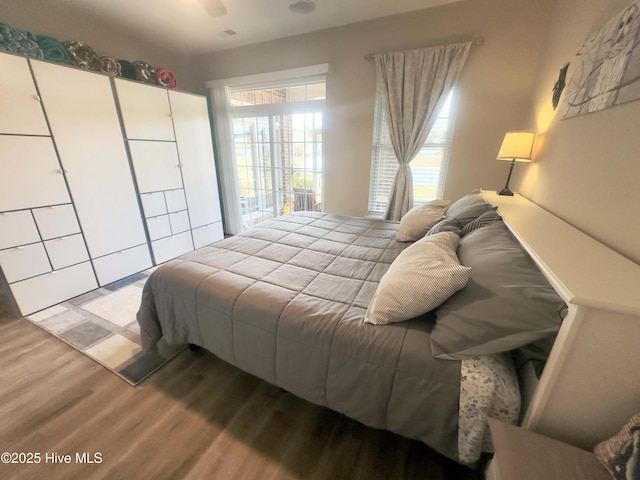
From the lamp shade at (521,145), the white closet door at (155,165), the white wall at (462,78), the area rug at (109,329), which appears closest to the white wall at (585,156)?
the lamp shade at (521,145)

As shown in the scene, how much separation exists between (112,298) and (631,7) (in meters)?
3.95

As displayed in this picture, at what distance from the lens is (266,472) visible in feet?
3.59

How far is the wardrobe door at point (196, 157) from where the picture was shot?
122 inches

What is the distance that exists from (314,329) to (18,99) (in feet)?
9.39

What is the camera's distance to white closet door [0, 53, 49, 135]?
72.6 inches

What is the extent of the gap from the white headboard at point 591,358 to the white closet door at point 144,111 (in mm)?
3540

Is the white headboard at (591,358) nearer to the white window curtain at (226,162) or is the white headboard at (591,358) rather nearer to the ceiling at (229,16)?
the ceiling at (229,16)

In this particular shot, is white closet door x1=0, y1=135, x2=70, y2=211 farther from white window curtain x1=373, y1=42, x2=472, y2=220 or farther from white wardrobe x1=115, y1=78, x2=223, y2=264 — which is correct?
white window curtain x1=373, y1=42, x2=472, y2=220

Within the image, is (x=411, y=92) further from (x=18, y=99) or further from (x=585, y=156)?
(x=18, y=99)

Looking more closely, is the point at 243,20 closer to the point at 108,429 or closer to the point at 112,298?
the point at 112,298

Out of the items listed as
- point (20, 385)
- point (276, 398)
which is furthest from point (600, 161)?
point (20, 385)

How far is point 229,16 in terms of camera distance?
2512 millimetres

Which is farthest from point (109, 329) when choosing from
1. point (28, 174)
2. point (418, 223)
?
point (418, 223)

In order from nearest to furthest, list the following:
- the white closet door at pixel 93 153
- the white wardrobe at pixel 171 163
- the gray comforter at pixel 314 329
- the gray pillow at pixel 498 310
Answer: the gray pillow at pixel 498 310 < the gray comforter at pixel 314 329 < the white closet door at pixel 93 153 < the white wardrobe at pixel 171 163
